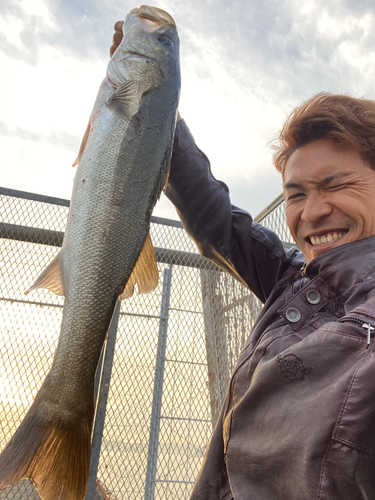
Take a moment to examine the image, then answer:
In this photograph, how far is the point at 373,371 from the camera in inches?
44.2

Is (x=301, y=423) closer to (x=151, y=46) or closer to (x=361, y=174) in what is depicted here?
(x=361, y=174)

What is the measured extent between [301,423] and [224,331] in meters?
2.89

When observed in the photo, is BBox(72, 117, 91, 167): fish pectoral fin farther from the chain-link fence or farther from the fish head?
the chain-link fence

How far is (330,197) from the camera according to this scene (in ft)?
6.28

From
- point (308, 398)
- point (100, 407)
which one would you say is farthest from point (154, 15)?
point (100, 407)

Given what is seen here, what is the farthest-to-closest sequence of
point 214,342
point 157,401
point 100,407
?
point 214,342
point 157,401
point 100,407

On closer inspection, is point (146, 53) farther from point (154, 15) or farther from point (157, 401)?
point (157, 401)

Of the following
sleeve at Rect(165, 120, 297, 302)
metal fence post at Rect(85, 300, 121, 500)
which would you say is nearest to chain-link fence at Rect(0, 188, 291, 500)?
metal fence post at Rect(85, 300, 121, 500)

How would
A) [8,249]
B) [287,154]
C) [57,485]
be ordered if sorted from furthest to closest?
[8,249], [287,154], [57,485]

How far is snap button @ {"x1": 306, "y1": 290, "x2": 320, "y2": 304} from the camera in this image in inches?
64.2

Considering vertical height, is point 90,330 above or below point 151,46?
below

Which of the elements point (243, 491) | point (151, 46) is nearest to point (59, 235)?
point (151, 46)

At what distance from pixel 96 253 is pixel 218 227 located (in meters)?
0.87

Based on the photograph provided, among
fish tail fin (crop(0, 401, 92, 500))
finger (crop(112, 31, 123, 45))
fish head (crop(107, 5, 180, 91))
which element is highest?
finger (crop(112, 31, 123, 45))
